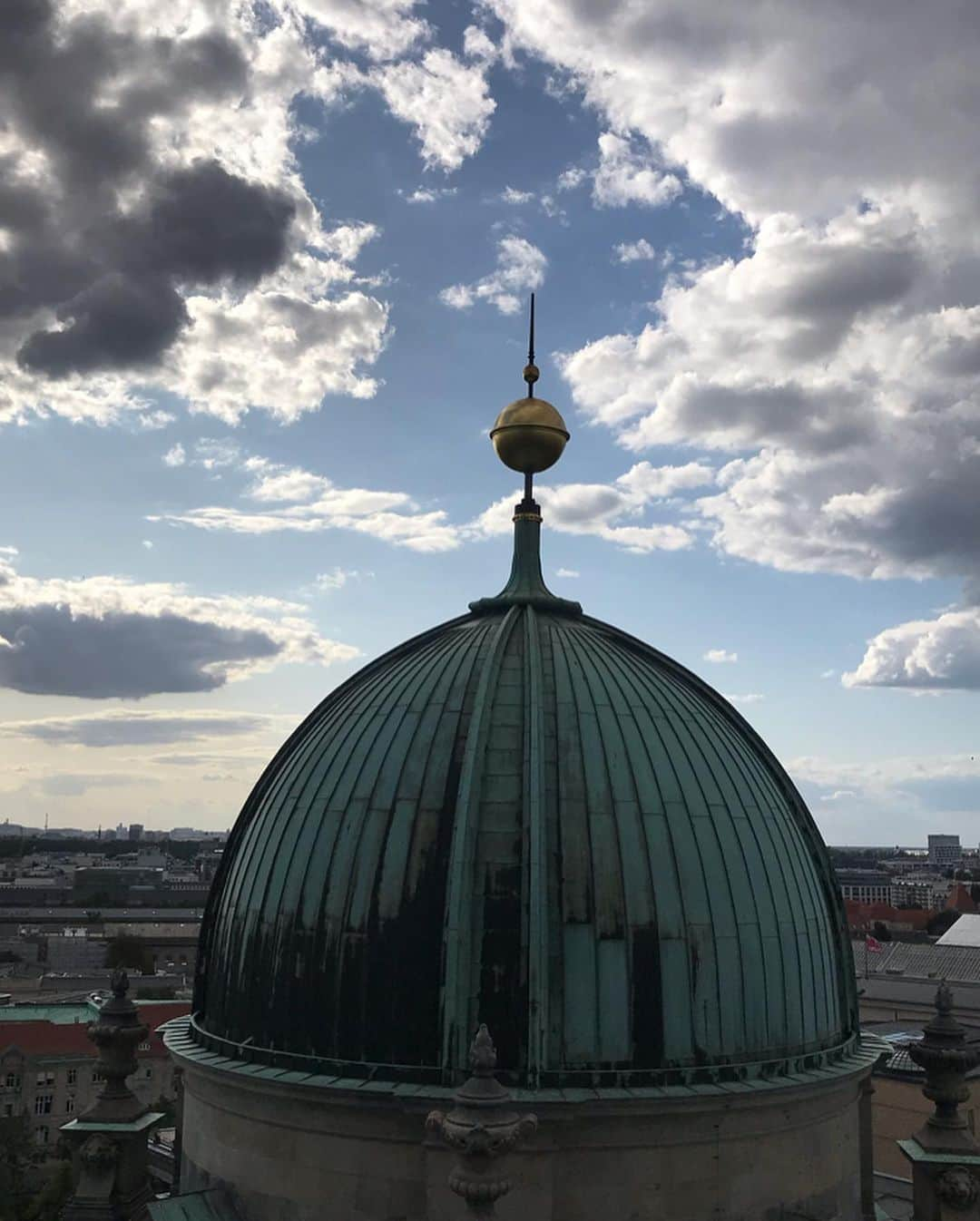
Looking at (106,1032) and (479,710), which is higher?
(479,710)

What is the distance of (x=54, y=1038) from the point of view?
8012 centimetres

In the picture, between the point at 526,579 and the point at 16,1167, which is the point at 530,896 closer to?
the point at 526,579

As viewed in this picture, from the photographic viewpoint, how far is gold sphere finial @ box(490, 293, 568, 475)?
2317 centimetres

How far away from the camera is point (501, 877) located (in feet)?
55.1

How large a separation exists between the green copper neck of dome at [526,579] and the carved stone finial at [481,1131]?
9.67 m

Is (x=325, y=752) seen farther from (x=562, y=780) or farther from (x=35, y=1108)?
(x=35, y=1108)

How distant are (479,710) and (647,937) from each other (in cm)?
451

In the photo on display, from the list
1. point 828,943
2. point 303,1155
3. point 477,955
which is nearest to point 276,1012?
point 303,1155

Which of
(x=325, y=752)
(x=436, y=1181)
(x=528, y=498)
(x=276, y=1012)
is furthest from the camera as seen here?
(x=528, y=498)

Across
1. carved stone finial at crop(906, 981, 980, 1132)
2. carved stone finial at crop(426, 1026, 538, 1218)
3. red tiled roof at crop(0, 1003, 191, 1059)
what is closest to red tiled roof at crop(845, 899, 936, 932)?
red tiled roof at crop(0, 1003, 191, 1059)

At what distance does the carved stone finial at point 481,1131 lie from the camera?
13664 mm

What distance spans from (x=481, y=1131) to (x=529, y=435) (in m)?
13.7

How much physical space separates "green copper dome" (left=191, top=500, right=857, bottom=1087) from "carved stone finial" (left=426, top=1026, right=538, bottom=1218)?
1660 mm

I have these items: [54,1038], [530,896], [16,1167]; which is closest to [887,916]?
[54,1038]
